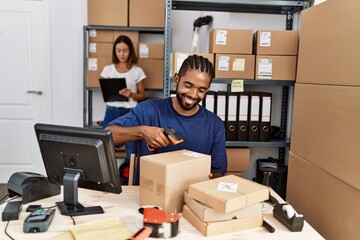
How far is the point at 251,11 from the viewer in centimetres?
246

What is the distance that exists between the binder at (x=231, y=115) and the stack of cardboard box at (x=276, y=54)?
0.21 metres

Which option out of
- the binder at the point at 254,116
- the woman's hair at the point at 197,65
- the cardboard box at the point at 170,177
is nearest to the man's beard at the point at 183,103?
the woman's hair at the point at 197,65

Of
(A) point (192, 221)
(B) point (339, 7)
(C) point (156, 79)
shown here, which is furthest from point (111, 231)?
(C) point (156, 79)

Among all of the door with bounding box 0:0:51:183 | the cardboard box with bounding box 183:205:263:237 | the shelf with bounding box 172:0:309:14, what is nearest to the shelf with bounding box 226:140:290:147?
the shelf with bounding box 172:0:309:14

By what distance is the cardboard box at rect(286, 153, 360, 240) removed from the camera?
1201 mm

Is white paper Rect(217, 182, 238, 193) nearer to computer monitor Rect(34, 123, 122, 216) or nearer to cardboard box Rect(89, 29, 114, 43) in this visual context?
computer monitor Rect(34, 123, 122, 216)

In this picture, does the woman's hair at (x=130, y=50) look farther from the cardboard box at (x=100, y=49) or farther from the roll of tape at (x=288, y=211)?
the roll of tape at (x=288, y=211)

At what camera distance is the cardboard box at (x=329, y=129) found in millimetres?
1182

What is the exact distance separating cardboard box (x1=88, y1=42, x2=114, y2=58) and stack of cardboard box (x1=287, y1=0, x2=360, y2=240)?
2.11m

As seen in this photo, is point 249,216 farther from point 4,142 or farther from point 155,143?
point 4,142

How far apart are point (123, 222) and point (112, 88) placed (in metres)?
2.15

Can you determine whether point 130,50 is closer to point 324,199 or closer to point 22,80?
point 22,80

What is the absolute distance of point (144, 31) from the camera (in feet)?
11.2

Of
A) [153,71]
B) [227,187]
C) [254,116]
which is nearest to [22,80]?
[153,71]
